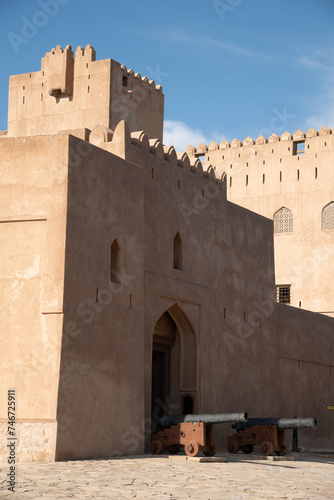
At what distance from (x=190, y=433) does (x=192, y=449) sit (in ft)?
0.91

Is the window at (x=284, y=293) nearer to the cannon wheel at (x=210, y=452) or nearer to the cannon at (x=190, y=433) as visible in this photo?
the cannon at (x=190, y=433)

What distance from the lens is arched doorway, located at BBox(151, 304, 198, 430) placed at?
555 inches

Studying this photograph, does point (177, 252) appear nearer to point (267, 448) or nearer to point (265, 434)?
point (265, 434)

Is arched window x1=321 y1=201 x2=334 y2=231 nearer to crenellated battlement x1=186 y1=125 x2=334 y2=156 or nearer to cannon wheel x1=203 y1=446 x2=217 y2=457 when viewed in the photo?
crenellated battlement x1=186 y1=125 x2=334 y2=156

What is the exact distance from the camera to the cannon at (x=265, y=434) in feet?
42.7

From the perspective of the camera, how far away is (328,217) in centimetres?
2420

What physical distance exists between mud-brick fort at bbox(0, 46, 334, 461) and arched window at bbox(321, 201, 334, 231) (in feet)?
14.1

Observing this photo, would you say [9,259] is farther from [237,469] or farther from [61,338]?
[237,469]

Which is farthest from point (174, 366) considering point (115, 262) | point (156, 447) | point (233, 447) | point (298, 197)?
point (298, 197)


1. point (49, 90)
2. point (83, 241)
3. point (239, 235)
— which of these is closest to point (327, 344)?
point (239, 235)

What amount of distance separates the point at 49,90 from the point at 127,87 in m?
1.73

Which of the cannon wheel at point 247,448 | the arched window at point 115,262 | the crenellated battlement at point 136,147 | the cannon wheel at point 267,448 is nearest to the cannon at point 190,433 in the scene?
the cannon wheel at point 267,448

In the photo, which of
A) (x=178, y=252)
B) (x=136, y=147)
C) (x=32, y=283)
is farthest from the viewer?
(x=178, y=252)

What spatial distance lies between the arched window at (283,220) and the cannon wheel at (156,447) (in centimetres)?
1359
